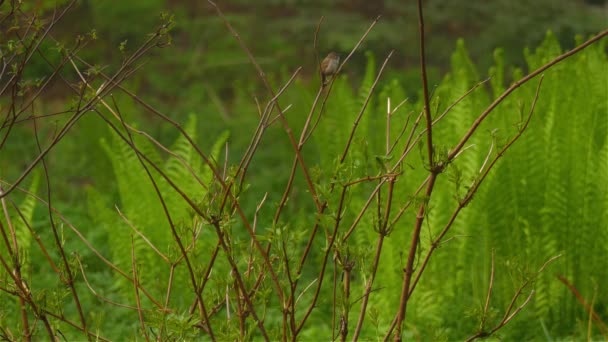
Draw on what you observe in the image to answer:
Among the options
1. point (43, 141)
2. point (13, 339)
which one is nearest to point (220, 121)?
point (43, 141)

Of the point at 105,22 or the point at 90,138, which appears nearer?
the point at 90,138

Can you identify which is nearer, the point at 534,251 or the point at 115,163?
the point at 534,251

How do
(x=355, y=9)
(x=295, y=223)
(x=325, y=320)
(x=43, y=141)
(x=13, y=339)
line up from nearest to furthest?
(x=13, y=339)
(x=325, y=320)
(x=295, y=223)
(x=43, y=141)
(x=355, y=9)

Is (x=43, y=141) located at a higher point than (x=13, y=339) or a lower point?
higher

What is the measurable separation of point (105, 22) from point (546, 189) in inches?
168

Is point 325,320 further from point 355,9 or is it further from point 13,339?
point 355,9

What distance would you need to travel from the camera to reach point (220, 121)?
18.6 feet

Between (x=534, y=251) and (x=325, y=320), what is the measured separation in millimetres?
700

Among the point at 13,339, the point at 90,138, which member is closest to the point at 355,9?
the point at 90,138

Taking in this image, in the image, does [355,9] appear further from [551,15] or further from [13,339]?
[13,339]

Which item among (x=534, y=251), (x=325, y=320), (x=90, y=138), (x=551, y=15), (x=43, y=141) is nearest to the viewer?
(x=534, y=251)

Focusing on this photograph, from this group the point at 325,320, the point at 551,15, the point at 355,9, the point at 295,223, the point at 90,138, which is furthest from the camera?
the point at 355,9

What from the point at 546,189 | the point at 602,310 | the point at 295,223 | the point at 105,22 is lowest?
the point at 602,310

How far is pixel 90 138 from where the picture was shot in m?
4.32
